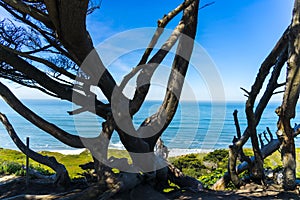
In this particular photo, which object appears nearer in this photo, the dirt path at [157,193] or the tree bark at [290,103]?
the tree bark at [290,103]

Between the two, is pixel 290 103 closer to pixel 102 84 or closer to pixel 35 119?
pixel 102 84

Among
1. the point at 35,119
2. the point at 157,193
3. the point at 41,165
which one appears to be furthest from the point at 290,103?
the point at 41,165

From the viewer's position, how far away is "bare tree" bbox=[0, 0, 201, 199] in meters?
2.73

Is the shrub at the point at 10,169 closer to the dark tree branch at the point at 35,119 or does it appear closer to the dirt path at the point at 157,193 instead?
the dirt path at the point at 157,193

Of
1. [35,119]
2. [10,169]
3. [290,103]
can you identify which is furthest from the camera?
[10,169]


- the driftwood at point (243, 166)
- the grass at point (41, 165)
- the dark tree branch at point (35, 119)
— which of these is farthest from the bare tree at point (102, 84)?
the grass at point (41, 165)

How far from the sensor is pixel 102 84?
108 inches

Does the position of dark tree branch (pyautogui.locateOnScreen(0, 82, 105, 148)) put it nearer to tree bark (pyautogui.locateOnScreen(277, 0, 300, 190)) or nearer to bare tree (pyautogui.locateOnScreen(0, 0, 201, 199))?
bare tree (pyautogui.locateOnScreen(0, 0, 201, 199))

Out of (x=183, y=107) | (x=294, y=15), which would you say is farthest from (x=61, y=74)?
(x=294, y=15)

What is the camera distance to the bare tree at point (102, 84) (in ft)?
8.96

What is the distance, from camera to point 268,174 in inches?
160

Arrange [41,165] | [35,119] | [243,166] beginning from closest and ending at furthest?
[35,119] < [243,166] < [41,165]

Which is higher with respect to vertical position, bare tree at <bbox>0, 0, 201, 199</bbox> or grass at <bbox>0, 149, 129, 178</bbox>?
bare tree at <bbox>0, 0, 201, 199</bbox>

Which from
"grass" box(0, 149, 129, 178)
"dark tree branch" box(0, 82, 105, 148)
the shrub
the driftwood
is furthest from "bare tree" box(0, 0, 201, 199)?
the shrub
